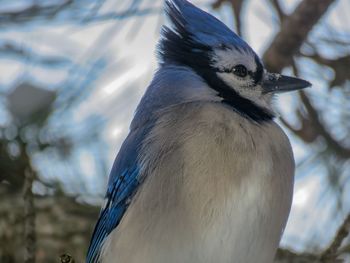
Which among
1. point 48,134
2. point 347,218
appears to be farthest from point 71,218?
point 347,218

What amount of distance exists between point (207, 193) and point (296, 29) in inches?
24.7

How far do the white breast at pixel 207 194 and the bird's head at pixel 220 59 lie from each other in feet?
0.39

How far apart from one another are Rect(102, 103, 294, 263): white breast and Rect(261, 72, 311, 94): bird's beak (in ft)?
0.49

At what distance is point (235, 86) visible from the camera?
9.83ft

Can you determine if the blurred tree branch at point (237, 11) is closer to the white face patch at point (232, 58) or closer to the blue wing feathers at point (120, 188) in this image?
the white face patch at point (232, 58)

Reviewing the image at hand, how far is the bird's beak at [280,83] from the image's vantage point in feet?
9.71

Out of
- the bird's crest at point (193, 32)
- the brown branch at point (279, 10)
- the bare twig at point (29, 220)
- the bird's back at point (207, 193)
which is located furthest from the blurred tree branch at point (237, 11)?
the bare twig at point (29, 220)

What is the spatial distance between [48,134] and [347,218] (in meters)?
0.77

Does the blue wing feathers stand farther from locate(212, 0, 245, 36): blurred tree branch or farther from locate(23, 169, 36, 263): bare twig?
locate(212, 0, 245, 36): blurred tree branch

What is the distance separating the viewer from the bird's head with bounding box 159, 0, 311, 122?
2971 millimetres

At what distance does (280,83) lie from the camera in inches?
118

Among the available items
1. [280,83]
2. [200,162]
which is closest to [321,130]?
[280,83]

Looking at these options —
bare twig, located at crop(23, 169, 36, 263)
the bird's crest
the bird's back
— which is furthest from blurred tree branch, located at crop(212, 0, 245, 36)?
bare twig, located at crop(23, 169, 36, 263)

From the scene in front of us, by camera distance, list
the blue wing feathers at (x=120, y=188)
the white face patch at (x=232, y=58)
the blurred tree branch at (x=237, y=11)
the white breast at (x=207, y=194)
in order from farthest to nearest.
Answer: the blurred tree branch at (x=237, y=11)
the white face patch at (x=232, y=58)
the blue wing feathers at (x=120, y=188)
the white breast at (x=207, y=194)
